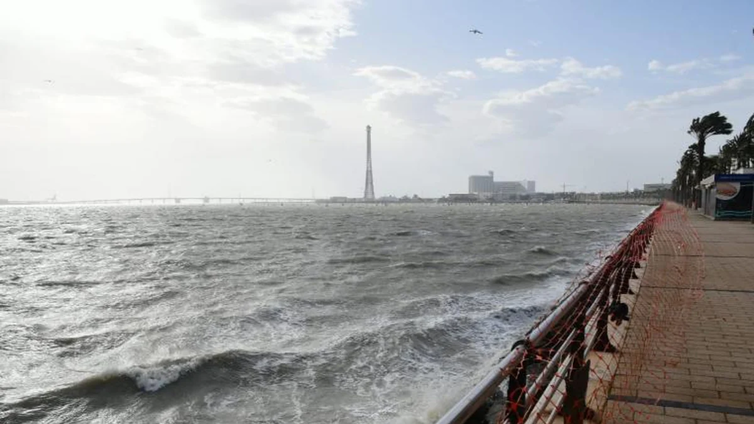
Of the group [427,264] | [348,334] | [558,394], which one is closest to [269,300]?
[348,334]

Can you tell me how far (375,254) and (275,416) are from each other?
66.3 feet

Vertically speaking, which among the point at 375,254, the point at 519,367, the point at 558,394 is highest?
the point at 519,367

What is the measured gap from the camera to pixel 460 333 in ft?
35.0

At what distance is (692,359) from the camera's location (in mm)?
5418

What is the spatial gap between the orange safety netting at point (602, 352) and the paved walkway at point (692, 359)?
0.02 metres

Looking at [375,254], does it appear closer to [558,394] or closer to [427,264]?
[427,264]

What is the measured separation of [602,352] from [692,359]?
2.91 feet

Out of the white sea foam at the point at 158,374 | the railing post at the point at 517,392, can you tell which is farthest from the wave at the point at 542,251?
the railing post at the point at 517,392

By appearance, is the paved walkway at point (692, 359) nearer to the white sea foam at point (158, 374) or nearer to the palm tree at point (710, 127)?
the white sea foam at point (158, 374)

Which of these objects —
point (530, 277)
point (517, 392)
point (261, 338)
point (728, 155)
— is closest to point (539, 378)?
point (517, 392)

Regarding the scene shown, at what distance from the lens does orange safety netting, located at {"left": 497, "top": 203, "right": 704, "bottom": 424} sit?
3119 mm

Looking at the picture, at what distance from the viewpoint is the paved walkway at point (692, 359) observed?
164 inches

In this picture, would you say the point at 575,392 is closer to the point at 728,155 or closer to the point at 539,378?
the point at 539,378

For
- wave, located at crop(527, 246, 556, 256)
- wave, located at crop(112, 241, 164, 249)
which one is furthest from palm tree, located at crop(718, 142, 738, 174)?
wave, located at crop(112, 241, 164, 249)
